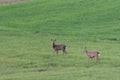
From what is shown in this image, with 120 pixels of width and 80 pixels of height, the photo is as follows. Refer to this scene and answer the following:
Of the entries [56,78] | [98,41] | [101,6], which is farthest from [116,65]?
[101,6]

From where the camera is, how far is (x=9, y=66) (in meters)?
25.4

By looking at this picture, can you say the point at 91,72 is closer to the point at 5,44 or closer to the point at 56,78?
the point at 56,78

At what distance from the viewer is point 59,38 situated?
119 ft

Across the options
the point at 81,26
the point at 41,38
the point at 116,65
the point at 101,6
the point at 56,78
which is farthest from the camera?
the point at 101,6

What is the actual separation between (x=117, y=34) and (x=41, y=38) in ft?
17.1

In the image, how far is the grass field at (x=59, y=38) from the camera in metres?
23.2

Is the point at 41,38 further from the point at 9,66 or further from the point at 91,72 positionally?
the point at 91,72

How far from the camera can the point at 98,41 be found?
113 feet

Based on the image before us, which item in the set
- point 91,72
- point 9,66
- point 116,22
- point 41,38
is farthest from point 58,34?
point 91,72

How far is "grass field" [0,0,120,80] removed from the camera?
23.2 meters

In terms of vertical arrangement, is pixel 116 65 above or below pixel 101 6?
below

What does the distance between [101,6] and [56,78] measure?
88.5ft

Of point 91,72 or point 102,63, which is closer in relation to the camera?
point 91,72

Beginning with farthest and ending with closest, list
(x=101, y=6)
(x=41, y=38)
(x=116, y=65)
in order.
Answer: (x=101, y=6) < (x=41, y=38) < (x=116, y=65)
